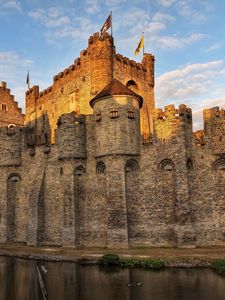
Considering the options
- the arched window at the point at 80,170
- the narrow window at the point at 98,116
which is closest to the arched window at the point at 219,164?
the narrow window at the point at 98,116

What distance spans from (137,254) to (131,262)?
2.10 m

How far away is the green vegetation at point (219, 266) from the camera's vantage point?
1840cm

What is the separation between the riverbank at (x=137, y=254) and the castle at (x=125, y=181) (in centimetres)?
147

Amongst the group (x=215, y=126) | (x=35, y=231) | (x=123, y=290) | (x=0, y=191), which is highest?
(x=215, y=126)

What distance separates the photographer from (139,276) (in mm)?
18359

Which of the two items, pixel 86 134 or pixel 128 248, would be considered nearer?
pixel 128 248

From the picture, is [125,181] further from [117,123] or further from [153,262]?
[153,262]

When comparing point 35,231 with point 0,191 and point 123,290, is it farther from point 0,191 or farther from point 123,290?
point 123,290

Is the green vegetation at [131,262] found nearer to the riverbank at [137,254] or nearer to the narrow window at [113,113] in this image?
the riverbank at [137,254]

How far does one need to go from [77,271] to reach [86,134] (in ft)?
43.4

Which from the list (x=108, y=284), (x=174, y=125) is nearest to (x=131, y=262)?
(x=108, y=284)

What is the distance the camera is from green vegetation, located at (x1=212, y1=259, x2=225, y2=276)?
18.4 m

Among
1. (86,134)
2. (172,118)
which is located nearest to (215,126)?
(172,118)

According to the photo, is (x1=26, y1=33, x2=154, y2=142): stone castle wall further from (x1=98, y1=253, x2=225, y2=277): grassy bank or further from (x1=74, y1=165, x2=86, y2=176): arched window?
(x1=98, y1=253, x2=225, y2=277): grassy bank
